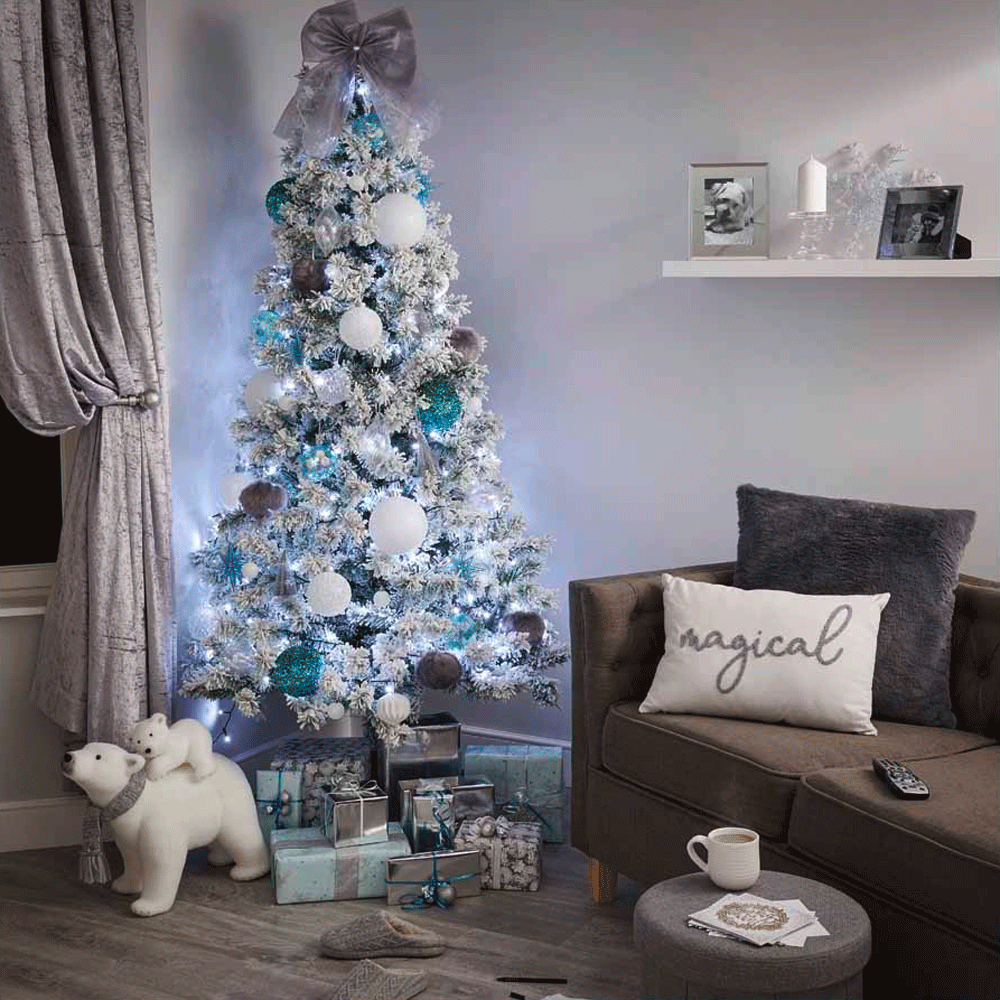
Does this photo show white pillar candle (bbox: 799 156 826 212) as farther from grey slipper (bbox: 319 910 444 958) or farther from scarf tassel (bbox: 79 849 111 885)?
scarf tassel (bbox: 79 849 111 885)

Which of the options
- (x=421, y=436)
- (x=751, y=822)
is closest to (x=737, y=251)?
(x=421, y=436)

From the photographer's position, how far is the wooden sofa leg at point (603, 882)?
3.22m

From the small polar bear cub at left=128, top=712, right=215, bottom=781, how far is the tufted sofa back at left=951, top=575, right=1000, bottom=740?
5.82 feet

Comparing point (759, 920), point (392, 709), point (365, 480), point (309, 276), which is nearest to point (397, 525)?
point (365, 480)

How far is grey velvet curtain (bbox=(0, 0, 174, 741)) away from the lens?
3.31 metres

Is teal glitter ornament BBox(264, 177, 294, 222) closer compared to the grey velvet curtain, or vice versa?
the grey velvet curtain

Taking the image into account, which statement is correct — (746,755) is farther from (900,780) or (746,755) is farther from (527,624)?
(527,624)

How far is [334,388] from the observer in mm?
3518

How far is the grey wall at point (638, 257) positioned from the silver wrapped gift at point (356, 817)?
3.19 feet

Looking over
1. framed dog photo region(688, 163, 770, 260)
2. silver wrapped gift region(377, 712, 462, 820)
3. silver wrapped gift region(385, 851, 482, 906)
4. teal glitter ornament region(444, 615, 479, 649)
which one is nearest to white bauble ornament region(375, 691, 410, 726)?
silver wrapped gift region(377, 712, 462, 820)

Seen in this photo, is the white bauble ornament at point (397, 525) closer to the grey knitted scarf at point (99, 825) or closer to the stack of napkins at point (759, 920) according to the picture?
the grey knitted scarf at point (99, 825)

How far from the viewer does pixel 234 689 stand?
11.6ft

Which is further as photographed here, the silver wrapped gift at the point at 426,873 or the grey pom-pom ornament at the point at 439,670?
the grey pom-pom ornament at the point at 439,670

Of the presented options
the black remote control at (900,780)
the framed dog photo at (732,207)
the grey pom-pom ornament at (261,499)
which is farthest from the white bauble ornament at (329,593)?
the black remote control at (900,780)
